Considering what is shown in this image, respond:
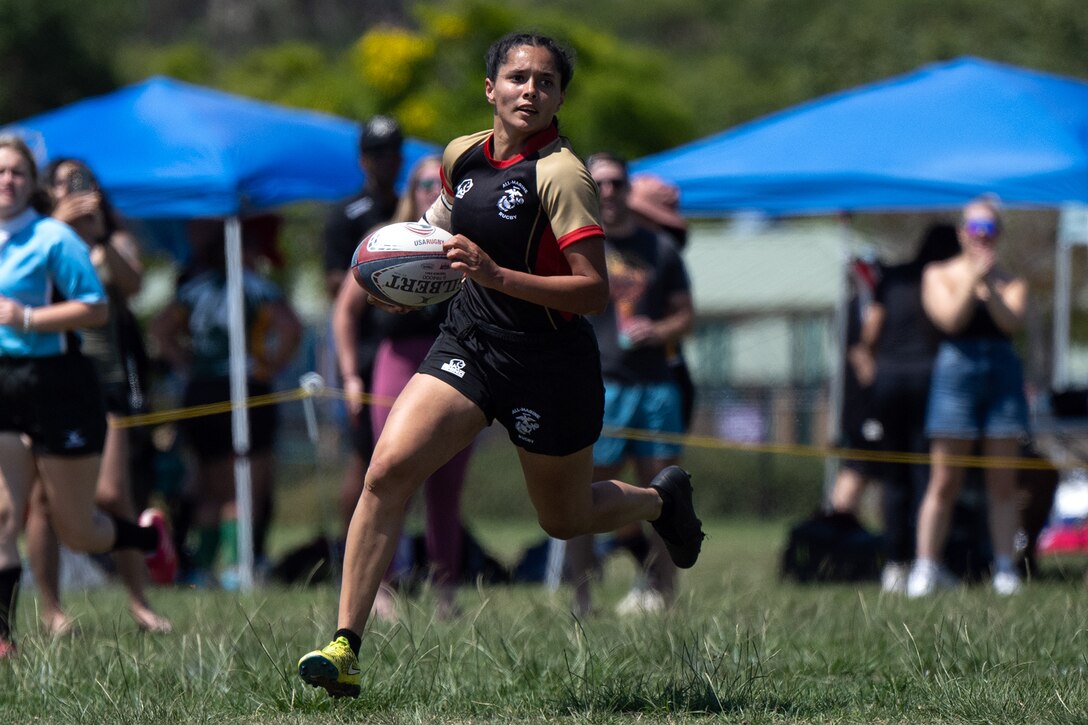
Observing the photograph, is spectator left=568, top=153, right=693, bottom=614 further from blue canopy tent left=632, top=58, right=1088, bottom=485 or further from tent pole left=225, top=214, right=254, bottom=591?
tent pole left=225, top=214, right=254, bottom=591

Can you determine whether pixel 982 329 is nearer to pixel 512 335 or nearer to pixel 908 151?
pixel 908 151

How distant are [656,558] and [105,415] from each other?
2685 millimetres

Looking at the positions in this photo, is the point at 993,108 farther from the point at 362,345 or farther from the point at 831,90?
the point at 831,90

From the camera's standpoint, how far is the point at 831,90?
3866 centimetres

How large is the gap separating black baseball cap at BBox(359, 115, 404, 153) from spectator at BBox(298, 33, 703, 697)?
322 cm

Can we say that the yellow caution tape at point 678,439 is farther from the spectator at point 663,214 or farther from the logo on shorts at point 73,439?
the logo on shorts at point 73,439

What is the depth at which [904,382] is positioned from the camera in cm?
1008

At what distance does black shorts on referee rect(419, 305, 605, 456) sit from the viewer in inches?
204

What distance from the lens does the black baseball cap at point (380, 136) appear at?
8.58 meters

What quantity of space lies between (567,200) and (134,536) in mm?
3283

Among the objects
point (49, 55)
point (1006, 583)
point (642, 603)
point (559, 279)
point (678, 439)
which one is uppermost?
point (49, 55)

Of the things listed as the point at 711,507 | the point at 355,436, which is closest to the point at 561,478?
the point at 355,436

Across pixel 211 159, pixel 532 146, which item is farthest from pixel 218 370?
pixel 532 146

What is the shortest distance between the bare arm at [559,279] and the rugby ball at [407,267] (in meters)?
0.29
